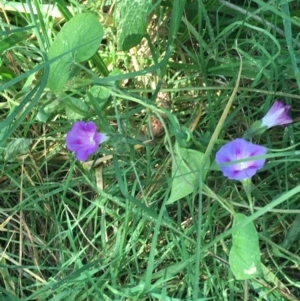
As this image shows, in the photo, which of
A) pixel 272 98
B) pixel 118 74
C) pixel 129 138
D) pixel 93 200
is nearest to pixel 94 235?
pixel 93 200

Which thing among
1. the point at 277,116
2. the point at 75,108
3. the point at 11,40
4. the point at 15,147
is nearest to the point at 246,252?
the point at 277,116

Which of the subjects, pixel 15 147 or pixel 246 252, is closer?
pixel 246 252

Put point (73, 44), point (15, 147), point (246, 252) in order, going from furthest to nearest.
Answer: point (15, 147) → point (73, 44) → point (246, 252)

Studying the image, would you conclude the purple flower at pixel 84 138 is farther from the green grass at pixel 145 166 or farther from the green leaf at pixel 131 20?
the green leaf at pixel 131 20

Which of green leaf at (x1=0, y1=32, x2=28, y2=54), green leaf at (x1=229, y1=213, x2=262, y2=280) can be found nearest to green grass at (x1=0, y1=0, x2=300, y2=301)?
green leaf at (x1=0, y1=32, x2=28, y2=54)

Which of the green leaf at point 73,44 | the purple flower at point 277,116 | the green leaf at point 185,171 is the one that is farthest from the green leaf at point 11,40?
the purple flower at point 277,116

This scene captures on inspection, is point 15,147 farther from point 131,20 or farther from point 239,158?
point 239,158
